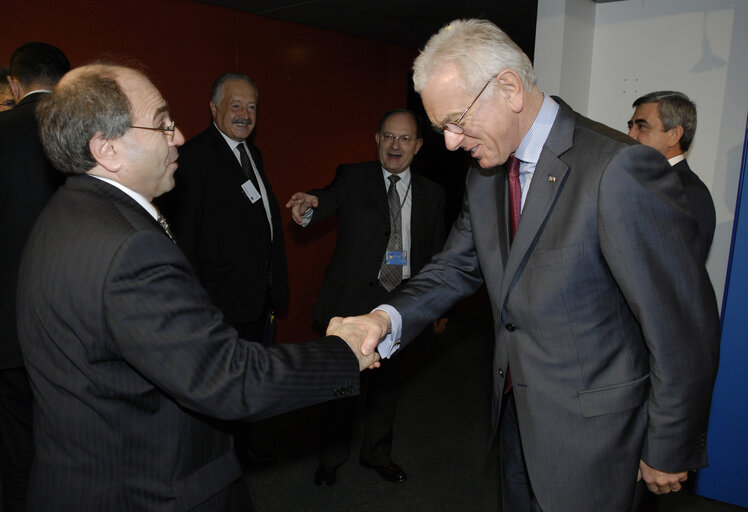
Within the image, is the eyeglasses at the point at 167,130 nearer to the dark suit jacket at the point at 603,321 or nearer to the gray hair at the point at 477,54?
the gray hair at the point at 477,54

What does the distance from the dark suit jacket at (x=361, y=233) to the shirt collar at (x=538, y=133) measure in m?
1.66

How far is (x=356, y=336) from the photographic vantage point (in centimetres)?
181

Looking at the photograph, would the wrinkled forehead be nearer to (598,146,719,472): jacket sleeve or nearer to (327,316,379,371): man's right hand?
(327,316,379,371): man's right hand

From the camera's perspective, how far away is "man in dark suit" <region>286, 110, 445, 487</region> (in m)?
3.21

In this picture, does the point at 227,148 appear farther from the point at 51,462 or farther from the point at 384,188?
the point at 51,462

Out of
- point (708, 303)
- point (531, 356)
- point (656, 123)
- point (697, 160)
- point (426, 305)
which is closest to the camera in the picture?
point (708, 303)

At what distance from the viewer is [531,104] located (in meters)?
1.60

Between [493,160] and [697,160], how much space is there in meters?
2.28

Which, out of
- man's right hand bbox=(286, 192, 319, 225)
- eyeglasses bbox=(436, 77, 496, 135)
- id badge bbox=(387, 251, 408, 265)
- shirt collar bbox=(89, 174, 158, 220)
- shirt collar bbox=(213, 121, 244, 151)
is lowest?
→ id badge bbox=(387, 251, 408, 265)

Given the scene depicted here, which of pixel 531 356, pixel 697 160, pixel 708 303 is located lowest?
pixel 531 356

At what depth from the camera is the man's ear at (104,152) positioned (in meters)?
1.33

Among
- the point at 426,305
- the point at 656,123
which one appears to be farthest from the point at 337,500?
the point at 656,123

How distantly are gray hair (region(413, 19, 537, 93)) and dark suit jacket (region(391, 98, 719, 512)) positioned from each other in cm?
21

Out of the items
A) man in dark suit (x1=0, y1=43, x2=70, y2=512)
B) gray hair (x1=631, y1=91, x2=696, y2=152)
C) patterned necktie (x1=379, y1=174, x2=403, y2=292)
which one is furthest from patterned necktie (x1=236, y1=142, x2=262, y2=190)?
gray hair (x1=631, y1=91, x2=696, y2=152)
